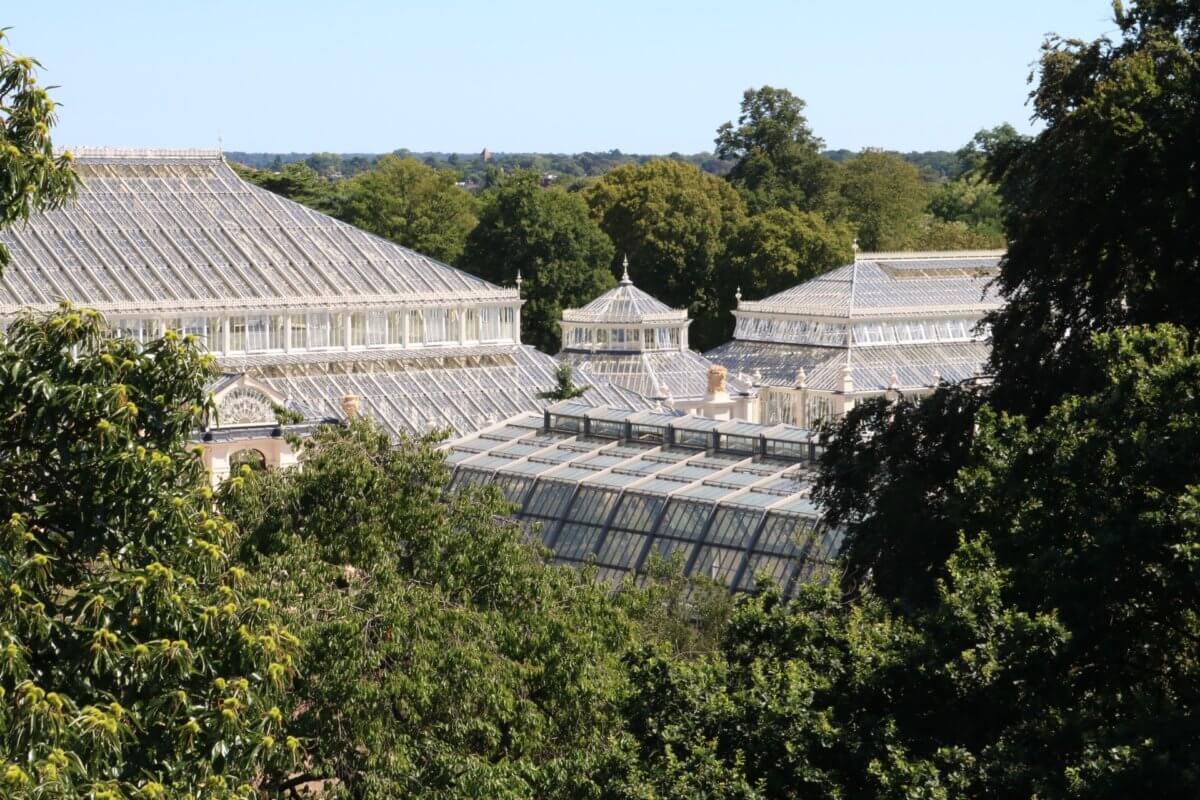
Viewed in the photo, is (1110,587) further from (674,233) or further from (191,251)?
(674,233)

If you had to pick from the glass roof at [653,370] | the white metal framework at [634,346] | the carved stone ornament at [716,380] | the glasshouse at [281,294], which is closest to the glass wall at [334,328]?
the glasshouse at [281,294]

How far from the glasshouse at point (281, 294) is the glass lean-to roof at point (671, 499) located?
1637 centimetres

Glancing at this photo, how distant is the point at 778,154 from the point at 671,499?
338ft

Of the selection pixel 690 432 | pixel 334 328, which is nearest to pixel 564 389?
pixel 334 328

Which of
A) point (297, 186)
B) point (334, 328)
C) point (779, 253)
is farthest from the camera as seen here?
point (297, 186)

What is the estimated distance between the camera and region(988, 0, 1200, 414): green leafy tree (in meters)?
30.3

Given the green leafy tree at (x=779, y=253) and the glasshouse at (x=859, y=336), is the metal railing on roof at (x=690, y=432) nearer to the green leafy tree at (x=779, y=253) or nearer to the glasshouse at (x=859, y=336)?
the glasshouse at (x=859, y=336)

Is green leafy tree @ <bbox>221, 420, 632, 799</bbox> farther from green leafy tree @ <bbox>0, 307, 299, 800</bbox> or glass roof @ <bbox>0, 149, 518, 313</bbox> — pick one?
glass roof @ <bbox>0, 149, 518, 313</bbox>

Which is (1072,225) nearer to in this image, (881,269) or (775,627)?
(775,627)

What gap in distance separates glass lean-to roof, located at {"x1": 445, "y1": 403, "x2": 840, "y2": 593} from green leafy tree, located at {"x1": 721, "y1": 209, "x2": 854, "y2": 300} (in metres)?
60.9

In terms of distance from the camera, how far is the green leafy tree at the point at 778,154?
14188 cm

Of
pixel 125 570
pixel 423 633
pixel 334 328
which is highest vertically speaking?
pixel 125 570

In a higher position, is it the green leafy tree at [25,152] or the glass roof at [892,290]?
the green leafy tree at [25,152]

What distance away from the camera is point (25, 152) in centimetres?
1877
